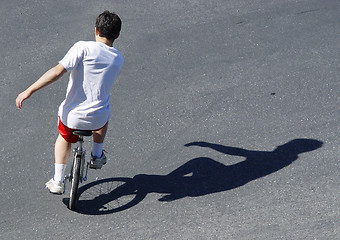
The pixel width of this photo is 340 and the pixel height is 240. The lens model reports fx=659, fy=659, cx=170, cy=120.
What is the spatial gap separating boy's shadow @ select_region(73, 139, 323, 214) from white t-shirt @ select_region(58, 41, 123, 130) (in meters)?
0.95

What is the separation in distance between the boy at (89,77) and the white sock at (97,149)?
1.24 ft

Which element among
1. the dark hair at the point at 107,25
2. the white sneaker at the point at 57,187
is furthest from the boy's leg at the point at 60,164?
the dark hair at the point at 107,25

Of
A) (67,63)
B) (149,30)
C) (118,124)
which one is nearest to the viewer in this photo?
(67,63)

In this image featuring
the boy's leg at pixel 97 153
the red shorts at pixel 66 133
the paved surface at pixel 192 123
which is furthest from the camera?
the boy's leg at pixel 97 153

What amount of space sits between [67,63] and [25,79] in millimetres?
2848

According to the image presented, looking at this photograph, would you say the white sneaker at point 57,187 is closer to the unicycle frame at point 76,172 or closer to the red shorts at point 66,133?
the unicycle frame at point 76,172

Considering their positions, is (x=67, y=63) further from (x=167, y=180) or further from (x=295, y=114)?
(x=295, y=114)

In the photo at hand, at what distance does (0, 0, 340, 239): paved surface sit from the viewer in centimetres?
668

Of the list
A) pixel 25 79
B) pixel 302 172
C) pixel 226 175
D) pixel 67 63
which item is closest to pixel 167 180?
pixel 226 175

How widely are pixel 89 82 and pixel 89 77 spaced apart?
5 centimetres

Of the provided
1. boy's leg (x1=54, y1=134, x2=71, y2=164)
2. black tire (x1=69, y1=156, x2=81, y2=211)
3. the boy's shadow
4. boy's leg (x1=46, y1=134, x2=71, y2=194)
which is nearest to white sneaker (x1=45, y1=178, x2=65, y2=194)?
boy's leg (x1=46, y1=134, x2=71, y2=194)

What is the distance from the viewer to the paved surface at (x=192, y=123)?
21.9 ft

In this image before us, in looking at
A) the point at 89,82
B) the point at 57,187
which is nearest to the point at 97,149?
the point at 57,187

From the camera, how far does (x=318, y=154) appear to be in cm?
756
